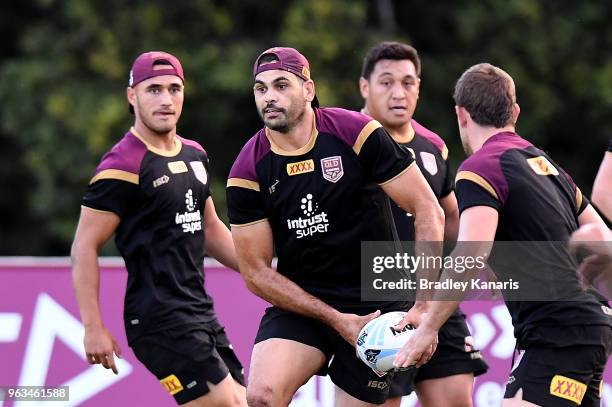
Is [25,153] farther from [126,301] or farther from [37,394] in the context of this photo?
[126,301]

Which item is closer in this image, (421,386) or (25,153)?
(421,386)

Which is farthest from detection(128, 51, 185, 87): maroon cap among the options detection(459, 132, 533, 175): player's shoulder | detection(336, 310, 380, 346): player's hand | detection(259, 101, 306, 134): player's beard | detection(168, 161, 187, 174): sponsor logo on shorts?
detection(459, 132, 533, 175): player's shoulder

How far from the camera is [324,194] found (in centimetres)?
688

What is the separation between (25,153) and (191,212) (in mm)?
12328

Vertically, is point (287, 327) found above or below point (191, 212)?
below

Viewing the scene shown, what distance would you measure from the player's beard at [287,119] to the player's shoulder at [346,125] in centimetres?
14

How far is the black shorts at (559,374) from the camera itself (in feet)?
19.5

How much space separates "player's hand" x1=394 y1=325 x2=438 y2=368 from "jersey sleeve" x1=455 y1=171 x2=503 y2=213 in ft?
2.12

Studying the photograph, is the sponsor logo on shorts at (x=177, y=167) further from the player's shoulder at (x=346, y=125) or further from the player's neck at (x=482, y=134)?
the player's neck at (x=482, y=134)

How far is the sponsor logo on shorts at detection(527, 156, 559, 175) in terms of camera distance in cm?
617

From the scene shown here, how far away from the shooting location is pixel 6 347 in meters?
9.27

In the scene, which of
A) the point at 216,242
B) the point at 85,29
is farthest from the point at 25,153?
the point at 216,242

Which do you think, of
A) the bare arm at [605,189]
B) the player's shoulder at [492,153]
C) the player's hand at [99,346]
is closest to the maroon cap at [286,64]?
the player's shoulder at [492,153]

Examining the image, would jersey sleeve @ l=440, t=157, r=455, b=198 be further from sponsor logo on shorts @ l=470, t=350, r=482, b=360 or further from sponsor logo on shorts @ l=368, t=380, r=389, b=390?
sponsor logo on shorts @ l=368, t=380, r=389, b=390
